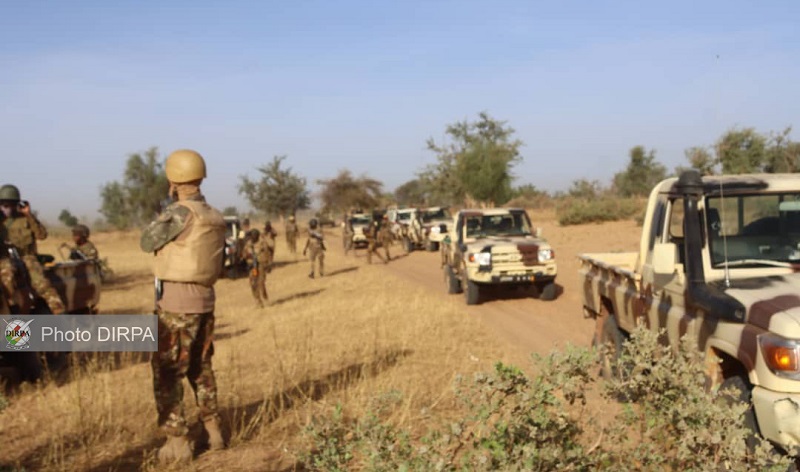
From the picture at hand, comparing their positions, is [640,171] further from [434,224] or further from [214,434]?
[214,434]

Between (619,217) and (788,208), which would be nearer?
(788,208)

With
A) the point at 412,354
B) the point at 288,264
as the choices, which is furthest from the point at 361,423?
the point at 288,264

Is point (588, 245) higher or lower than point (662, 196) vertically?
lower

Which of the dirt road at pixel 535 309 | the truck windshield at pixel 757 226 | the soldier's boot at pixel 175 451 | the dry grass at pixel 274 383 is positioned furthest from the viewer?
the dirt road at pixel 535 309

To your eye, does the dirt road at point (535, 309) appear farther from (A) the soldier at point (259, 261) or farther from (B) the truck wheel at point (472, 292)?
(A) the soldier at point (259, 261)

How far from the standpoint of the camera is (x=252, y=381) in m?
6.58

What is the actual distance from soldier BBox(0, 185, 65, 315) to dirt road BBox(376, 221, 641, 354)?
5.21 metres

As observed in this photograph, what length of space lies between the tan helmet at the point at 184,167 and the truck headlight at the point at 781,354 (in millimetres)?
3435

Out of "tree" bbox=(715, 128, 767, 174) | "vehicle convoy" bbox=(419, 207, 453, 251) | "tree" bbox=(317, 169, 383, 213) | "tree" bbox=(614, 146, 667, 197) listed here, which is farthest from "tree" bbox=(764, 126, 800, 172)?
"tree" bbox=(317, 169, 383, 213)

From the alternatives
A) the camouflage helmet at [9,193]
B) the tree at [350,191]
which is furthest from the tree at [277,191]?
the camouflage helmet at [9,193]

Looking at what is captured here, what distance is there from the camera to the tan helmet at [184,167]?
440cm

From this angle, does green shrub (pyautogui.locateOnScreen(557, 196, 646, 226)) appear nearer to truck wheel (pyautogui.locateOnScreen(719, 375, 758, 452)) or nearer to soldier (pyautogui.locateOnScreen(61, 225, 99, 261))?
soldier (pyautogui.locateOnScreen(61, 225, 99, 261))

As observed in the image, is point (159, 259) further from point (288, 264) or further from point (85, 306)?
point (288, 264)

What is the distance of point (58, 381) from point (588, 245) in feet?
61.4
